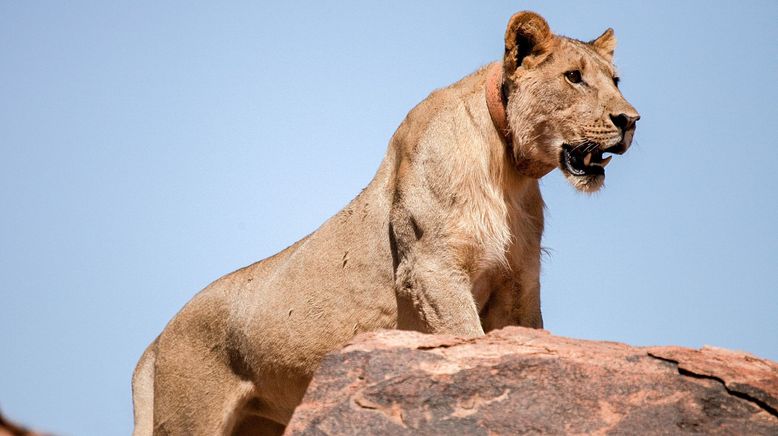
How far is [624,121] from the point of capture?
28.1 ft

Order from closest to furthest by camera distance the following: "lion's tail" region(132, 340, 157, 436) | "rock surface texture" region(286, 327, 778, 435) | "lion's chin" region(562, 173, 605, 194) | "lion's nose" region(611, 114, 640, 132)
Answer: "rock surface texture" region(286, 327, 778, 435), "lion's nose" region(611, 114, 640, 132), "lion's chin" region(562, 173, 605, 194), "lion's tail" region(132, 340, 157, 436)

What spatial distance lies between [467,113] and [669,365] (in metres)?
3.98

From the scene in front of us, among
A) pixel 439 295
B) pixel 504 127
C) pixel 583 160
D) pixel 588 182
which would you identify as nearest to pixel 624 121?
pixel 583 160

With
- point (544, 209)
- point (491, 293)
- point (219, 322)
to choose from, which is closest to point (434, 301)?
point (491, 293)

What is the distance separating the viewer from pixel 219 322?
34.8ft

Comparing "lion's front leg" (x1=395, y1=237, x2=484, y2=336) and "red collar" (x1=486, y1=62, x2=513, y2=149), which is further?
"red collar" (x1=486, y1=62, x2=513, y2=149)

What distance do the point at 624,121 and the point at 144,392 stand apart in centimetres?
576

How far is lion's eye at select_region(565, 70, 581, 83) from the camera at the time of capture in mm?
8945

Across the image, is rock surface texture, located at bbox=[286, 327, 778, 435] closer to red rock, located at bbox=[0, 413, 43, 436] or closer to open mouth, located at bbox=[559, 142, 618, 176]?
red rock, located at bbox=[0, 413, 43, 436]

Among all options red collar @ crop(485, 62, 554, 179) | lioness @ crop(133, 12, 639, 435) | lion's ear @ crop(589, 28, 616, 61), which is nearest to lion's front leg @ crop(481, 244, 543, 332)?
lioness @ crop(133, 12, 639, 435)

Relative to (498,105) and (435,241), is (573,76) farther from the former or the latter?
(435,241)

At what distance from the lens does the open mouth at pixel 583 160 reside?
8805mm

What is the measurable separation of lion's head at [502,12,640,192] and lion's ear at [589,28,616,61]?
0.58 metres

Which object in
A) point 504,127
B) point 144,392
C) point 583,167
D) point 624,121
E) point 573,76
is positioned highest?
point 573,76
